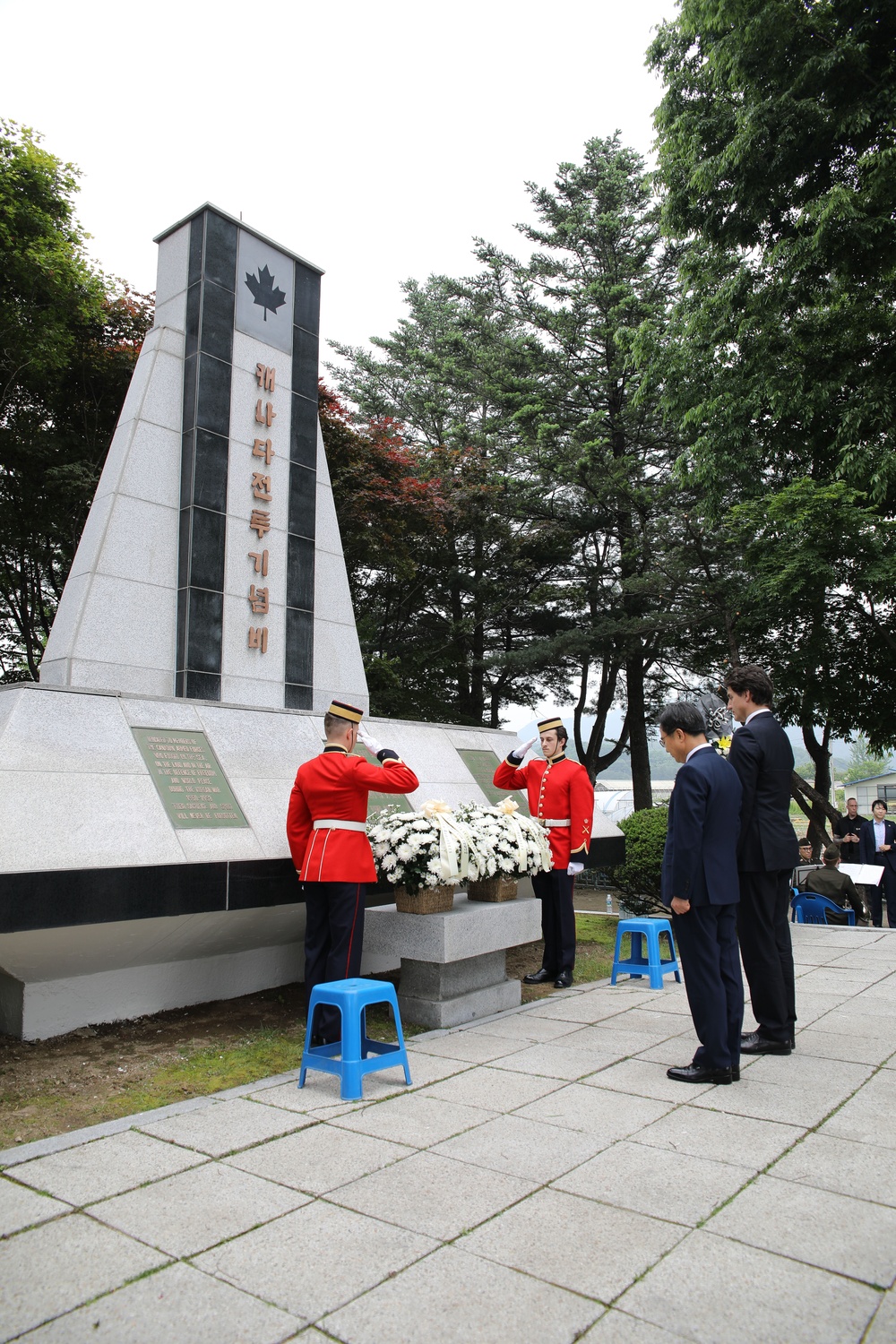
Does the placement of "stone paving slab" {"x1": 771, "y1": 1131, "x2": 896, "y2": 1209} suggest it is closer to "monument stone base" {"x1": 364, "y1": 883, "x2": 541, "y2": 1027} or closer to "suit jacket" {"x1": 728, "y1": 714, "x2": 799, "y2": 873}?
"suit jacket" {"x1": 728, "y1": 714, "x2": 799, "y2": 873}

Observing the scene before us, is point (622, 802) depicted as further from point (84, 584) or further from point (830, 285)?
point (84, 584)

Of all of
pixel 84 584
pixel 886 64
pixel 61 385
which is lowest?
pixel 84 584

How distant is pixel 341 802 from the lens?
16.2 feet

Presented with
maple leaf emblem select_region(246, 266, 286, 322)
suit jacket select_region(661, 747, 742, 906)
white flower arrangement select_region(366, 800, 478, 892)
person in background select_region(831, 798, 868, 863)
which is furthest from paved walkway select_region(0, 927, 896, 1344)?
person in background select_region(831, 798, 868, 863)

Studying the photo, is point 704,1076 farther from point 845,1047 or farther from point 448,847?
point 448,847

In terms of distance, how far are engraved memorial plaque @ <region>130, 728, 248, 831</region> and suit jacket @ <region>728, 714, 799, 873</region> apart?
304cm

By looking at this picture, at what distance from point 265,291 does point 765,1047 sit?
7.94 metres

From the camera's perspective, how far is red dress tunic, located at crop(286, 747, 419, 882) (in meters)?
4.82

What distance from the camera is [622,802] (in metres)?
25.0

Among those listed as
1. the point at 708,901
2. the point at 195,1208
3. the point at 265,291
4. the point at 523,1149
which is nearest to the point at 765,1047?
→ the point at 708,901

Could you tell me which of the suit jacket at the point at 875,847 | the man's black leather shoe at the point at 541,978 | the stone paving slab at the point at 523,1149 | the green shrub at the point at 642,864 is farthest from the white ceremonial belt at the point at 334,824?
the suit jacket at the point at 875,847

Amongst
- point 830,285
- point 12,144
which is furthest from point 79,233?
point 830,285

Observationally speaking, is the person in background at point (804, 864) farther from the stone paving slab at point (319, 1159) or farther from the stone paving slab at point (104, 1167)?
the stone paving slab at point (104, 1167)

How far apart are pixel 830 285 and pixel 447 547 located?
9257 mm
